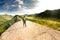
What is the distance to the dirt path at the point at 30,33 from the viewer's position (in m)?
3.29

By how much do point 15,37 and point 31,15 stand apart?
626mm

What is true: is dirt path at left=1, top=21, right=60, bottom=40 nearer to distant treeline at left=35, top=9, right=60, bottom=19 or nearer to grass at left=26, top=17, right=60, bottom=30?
grass at left=26, top=17, right=60, bottom=30

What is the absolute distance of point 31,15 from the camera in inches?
139

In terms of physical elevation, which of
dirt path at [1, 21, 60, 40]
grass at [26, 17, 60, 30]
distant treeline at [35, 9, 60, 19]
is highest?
distant treeline at [35, 9, 60, 19]

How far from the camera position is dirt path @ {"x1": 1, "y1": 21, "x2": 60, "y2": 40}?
3287 millimetres

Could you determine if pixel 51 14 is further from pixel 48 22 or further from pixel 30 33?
pixel 30 33

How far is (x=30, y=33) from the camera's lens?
11.0 ft

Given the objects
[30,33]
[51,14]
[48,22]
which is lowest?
[30,33]

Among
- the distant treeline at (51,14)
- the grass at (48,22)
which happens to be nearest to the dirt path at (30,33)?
the grass at (48,22)

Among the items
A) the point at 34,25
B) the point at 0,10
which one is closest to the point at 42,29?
the point at 34,25

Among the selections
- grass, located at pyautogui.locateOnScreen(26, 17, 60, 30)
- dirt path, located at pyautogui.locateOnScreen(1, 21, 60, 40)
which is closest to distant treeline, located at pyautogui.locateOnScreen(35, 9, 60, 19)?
grass, located at pyautogui.locateOnScreen(26, 17, 60, 30)

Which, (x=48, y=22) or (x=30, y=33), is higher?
(x=48, y=22)

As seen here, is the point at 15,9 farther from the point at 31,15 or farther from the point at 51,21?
the point at 51,21

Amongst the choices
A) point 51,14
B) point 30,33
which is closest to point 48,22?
point 51,14
